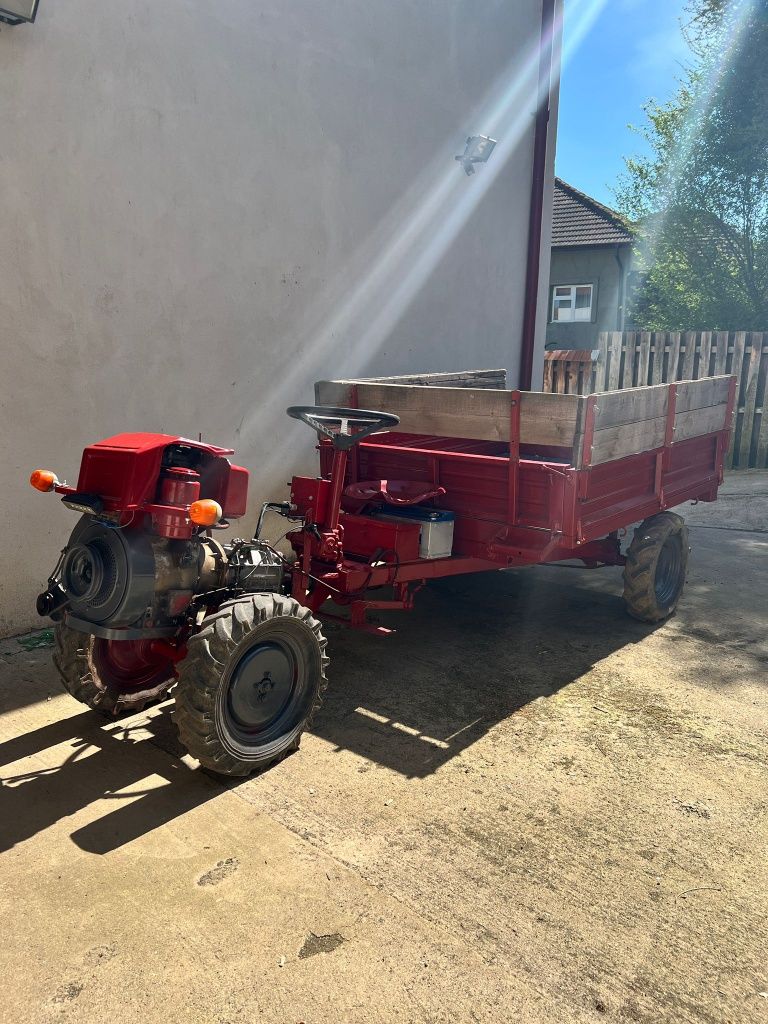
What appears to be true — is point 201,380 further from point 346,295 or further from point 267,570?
point 267,570

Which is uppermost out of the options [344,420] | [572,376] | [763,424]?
[572,376]

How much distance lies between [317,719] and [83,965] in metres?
1.84

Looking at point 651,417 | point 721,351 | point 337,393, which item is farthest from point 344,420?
point 721,351

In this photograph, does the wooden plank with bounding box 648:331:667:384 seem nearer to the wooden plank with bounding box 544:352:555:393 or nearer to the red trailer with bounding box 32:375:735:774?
the wooden plank with bounding box 544:352:555:393

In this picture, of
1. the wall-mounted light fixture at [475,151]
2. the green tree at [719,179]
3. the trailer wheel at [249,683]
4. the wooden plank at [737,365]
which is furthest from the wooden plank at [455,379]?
the green tree at [719,179]

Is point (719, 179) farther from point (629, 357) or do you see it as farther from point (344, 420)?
point (344, 420)

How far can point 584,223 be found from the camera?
20.0m

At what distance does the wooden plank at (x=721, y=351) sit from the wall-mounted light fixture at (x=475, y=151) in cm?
515

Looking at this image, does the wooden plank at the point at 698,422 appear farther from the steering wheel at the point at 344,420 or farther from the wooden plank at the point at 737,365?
the wooden plank at the point at 737,365

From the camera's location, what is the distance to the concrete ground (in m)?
2.38

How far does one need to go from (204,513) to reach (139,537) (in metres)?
0.42

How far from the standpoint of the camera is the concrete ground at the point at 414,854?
7.82 ft

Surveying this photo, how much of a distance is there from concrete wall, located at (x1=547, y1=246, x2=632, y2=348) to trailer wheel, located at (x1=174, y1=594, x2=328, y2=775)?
17.3m

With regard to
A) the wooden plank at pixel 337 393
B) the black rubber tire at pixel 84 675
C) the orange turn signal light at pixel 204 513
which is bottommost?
the black rubber tire at pixel 84 675
